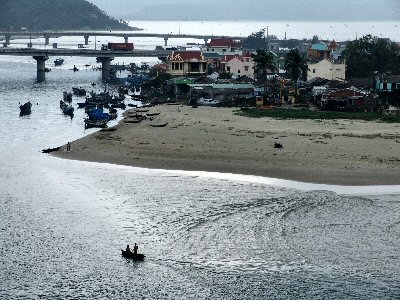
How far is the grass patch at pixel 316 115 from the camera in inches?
2089

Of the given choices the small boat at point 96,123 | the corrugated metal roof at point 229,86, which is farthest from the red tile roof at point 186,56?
the small boat at point 96,123

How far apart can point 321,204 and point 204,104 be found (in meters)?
30.9

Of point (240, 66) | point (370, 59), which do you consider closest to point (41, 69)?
point (240, 66)

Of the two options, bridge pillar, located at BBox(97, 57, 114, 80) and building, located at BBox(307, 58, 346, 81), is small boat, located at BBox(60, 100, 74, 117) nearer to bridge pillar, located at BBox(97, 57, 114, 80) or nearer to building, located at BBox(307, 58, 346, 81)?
building, located at BBox(307, 58, 346, 81)

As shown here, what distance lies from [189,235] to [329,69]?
48.8 meters

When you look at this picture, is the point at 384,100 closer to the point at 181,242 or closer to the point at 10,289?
the point at 181,242

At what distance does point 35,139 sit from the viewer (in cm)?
5031

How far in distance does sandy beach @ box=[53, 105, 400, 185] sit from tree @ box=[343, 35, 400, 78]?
82.8ft

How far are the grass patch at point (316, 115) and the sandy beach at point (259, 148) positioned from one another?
5.22 ft

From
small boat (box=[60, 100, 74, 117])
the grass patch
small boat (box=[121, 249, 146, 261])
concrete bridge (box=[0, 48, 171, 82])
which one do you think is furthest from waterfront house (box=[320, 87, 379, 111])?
concrete bridge (box=[0, 48, 171, 82])

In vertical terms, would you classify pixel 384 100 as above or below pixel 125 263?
above

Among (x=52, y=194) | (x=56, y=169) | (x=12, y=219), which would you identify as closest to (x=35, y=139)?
(x=56, y=169)

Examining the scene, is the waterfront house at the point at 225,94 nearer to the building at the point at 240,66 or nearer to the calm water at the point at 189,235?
the building at the point at 240,66

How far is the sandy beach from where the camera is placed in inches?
1515
